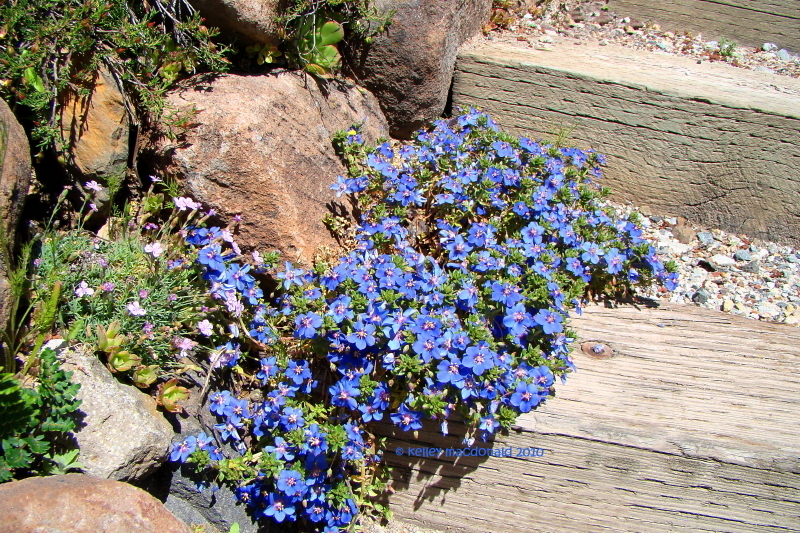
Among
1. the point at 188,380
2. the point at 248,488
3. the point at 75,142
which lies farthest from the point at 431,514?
the point at 75,142

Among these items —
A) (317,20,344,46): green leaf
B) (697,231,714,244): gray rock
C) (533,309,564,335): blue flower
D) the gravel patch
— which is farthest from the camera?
the gravel patch

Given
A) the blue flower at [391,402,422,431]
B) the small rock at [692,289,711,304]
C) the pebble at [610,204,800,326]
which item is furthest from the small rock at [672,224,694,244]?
the blue flower at [391,402,422,431]

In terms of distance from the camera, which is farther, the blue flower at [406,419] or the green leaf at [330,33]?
the green leaf at [330,33]

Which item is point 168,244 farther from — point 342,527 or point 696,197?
point 696,197

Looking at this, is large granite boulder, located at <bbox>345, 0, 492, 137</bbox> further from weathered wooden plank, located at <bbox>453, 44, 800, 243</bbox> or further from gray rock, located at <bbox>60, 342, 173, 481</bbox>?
gray rock, located at <bbox>60, 342, 173, 481</bbox>

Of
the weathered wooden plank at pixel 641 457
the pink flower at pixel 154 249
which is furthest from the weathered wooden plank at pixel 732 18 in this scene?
the pink flower at pixel 154 249

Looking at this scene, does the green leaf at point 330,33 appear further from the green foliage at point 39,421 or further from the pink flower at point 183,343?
the green foliage at point 39,421
